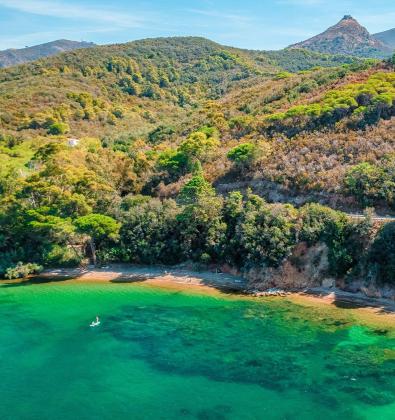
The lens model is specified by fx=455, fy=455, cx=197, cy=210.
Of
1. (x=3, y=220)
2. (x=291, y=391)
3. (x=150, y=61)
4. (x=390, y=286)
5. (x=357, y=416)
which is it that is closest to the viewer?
(x=357, y=416)

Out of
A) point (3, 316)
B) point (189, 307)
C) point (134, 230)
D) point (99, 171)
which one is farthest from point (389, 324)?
point (99, 171)

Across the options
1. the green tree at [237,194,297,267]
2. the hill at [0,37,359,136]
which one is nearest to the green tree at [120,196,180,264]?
the green tree at [237,194,297,267]

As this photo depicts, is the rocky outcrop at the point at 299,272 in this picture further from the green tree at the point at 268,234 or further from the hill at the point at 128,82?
the hill at the point at 128,82

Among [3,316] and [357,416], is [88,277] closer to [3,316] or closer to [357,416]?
[3,316]

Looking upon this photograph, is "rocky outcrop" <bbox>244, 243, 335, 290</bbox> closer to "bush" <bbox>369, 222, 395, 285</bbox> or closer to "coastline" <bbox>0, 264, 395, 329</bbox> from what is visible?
"coastline" <bbox>0, 264, 395, 329</bbox>

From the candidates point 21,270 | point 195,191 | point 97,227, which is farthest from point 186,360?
point 21,270

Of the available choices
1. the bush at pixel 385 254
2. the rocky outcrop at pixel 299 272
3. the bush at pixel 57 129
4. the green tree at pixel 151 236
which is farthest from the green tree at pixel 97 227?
the bush at pixel 57 129
